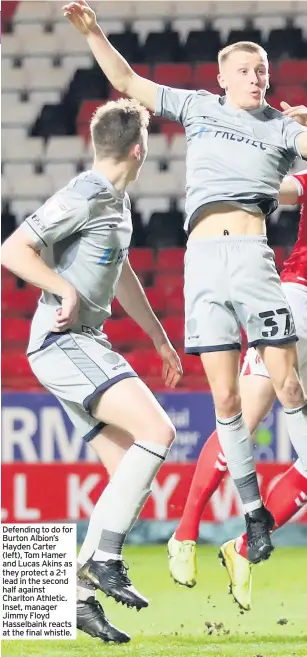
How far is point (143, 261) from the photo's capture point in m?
3.97

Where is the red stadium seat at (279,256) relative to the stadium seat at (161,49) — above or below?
below

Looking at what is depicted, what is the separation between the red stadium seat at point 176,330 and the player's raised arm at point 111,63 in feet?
3.05

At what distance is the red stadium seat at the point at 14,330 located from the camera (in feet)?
12.3

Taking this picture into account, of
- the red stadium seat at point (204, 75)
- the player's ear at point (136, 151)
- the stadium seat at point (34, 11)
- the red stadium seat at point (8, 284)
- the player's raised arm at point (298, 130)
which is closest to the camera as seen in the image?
the player's raised arm at point (298, 130)

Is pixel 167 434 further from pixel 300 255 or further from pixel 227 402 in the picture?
pixel 300 255

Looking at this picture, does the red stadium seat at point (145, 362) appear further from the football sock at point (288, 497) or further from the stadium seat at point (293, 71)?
the stadium seat at point (293, 71)

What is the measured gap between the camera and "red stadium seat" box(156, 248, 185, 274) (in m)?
3.98

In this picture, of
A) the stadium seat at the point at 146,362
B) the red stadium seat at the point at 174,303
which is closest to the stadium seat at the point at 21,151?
the red stadium seat at the point at 174,303

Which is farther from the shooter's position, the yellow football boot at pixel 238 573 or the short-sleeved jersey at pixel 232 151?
the yellow football boot at pixel 238 573

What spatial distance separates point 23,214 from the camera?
12.9 ft

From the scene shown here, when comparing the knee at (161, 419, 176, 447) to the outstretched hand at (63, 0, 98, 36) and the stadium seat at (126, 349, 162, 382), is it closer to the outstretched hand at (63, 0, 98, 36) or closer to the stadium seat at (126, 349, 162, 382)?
the stadium seat at (126, 349, 162, 382)

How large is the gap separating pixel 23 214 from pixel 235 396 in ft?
4.81

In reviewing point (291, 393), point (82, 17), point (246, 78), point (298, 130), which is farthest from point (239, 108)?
point (291, 393)

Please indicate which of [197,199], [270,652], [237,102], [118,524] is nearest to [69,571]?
[118,524]
